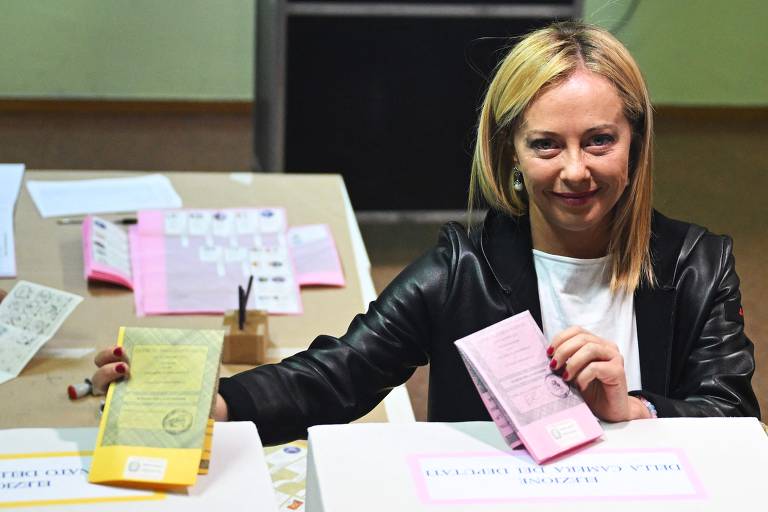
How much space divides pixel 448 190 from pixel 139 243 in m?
2.31

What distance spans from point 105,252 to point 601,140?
48.8 inches

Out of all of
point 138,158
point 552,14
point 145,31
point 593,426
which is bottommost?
point 138,158

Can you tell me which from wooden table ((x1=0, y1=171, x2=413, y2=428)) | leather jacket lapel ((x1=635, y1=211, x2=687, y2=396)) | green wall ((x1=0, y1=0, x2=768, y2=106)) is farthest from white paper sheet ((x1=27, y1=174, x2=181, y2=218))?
green wall ((x1=0, y1=0, x2=768, y2=106))

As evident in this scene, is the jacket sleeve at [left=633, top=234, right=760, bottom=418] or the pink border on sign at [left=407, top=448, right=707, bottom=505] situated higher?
the pink border on sign at [left=407, top=448, right=707, bottom=505]

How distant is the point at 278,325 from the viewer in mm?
2182

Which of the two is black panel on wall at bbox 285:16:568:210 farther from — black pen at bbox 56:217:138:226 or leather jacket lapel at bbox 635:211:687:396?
leather jacket lapel at bbox 635:211:687:396

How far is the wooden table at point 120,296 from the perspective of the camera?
74.4 inches

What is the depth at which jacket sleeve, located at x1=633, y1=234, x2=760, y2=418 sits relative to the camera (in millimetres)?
1489

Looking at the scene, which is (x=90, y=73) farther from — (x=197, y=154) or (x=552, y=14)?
(x=552, y=14)

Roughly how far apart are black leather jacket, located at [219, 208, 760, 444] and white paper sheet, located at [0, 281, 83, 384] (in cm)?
71

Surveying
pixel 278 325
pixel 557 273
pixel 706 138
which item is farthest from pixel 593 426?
pixel 706 138

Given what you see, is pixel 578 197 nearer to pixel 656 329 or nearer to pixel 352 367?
pixel 656 329

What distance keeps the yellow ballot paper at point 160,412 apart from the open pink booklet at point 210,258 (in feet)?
3.78

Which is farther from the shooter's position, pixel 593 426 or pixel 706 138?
pixel 706 138
